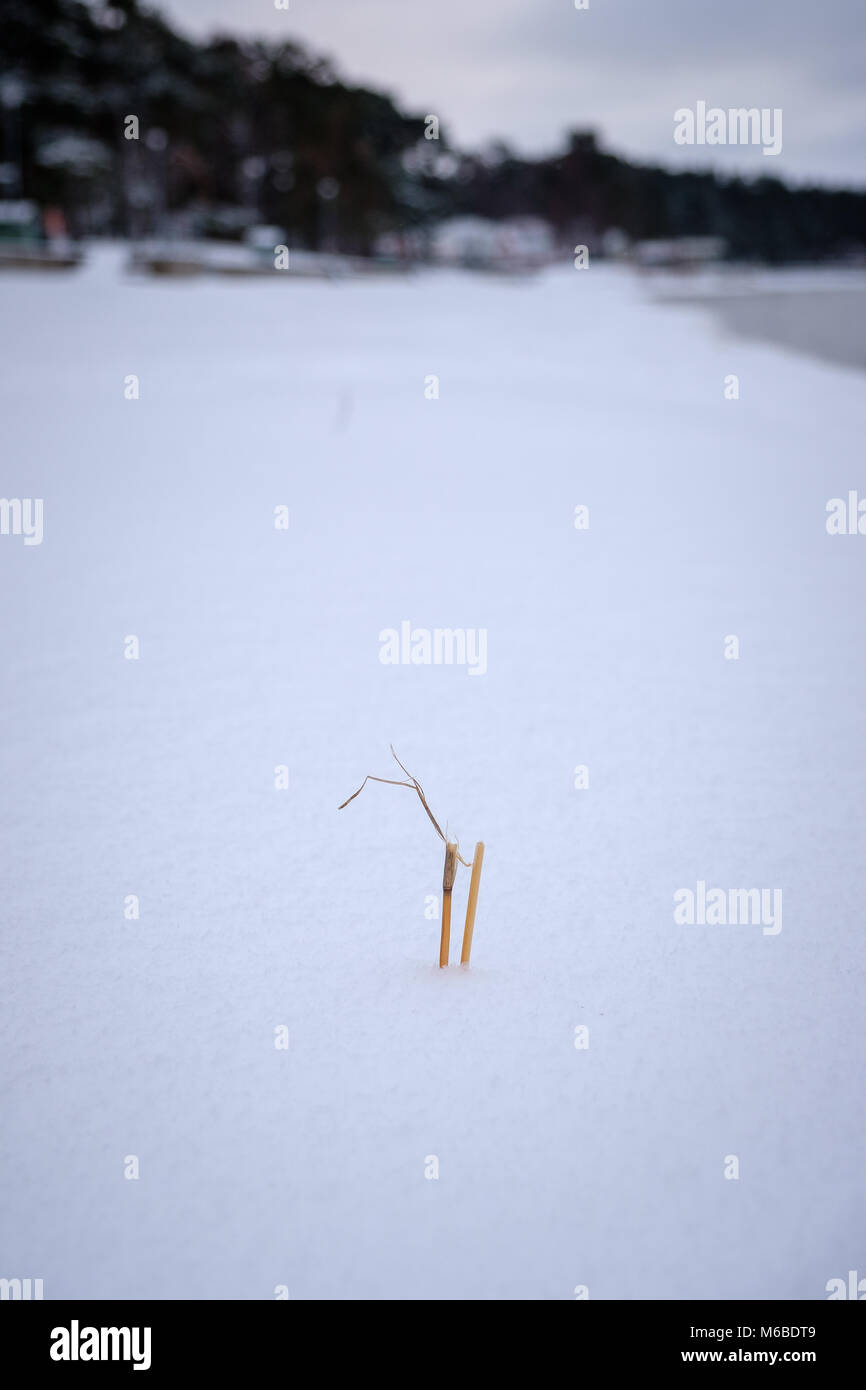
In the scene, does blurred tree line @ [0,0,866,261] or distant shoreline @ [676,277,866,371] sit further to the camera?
blurred tree line @ [0,0,866,261]

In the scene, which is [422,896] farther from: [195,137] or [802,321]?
[195,137]

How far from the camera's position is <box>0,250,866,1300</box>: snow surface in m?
2.08

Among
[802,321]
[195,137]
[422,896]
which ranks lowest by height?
[422,896]

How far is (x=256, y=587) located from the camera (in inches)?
238

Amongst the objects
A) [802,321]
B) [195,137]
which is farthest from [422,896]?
[195,137]

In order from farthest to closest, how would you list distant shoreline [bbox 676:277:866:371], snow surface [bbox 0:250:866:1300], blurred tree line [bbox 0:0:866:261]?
blurred tree line [bbox 0:0:866:261], distant shoreline [bbox 676:277:866:371], snow surface [bbox 0:250:866:1300]

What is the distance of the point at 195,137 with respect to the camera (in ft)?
133

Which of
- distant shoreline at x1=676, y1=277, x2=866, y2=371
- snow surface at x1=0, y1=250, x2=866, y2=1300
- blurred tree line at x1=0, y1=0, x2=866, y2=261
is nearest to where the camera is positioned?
snow surface at x1=0, y1=250, x2=866, y2=1300

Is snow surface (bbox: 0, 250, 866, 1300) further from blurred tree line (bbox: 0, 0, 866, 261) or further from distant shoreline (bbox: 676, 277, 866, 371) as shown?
blurred tree line (bbox: 0, 0, 866, 261)

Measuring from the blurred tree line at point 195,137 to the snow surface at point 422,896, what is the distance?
28765mm

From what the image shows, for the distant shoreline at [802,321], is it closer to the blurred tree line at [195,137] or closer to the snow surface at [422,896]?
the snow surface at [422,896]

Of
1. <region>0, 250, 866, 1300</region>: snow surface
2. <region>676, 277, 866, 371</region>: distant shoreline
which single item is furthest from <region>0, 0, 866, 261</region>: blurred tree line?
<region>0, 250, 866, 1300</region>: snow surface

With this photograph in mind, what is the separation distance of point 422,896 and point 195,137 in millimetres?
45348

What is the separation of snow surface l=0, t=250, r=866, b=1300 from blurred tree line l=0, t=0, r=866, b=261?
28765 millimetres
